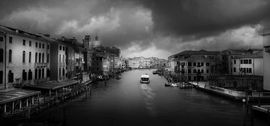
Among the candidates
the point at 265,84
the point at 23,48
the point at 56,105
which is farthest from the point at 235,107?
the point at 23,48

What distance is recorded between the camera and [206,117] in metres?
38.3

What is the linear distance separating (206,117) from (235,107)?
1202 centimetres

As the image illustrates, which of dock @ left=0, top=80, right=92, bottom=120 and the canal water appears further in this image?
the canal water

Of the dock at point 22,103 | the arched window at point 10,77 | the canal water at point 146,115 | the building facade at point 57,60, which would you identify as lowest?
the canal water at point 146,115

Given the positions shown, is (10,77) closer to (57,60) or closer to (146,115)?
(57,60)

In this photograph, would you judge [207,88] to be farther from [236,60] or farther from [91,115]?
[91,115]

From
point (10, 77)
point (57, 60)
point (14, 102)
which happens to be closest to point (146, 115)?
point (14, 102)

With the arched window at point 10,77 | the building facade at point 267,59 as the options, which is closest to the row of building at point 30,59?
the arched window at point 10,77

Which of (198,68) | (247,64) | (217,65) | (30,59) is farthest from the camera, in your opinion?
(217,65)

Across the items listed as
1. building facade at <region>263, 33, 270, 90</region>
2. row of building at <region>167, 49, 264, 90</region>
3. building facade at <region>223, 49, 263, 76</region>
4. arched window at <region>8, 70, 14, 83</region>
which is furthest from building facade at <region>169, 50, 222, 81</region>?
arched window at <region>8, 70, 14, 83</region>

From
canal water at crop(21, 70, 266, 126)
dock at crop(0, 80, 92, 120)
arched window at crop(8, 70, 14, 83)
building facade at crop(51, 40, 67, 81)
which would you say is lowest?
canal water at crop(21, 70, 266, 126)

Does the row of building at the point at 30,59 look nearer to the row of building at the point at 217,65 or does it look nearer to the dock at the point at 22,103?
the dock at the point at 22,103

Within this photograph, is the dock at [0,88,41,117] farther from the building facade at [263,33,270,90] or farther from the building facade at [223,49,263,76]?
the building facade at [223,49,263,76]

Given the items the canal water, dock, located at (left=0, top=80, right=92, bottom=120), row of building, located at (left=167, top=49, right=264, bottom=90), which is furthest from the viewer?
row of building, located at (left=167, top=49, right=264, bottom=90)
